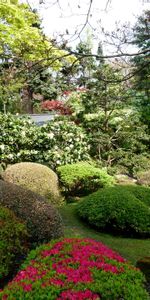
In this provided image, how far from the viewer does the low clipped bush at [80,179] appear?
8.67 m

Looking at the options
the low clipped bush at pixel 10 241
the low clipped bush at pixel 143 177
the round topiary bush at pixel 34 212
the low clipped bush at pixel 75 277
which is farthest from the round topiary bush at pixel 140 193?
the low clipped bush at pixel 75 277

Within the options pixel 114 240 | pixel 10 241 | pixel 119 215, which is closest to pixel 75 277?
pixel 10 241

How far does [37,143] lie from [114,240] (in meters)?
4.38

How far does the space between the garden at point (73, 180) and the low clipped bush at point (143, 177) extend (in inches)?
1.1

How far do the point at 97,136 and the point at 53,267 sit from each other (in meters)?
8.81

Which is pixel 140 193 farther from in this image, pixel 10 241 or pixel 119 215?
pixel 10 241

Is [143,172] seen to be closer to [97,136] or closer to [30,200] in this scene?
[97,136]

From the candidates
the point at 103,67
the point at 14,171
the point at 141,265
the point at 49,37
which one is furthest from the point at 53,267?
the point at 103,67

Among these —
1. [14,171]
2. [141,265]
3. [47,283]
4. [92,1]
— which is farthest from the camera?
[14,171]

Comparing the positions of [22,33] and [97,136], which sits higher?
[22,33]

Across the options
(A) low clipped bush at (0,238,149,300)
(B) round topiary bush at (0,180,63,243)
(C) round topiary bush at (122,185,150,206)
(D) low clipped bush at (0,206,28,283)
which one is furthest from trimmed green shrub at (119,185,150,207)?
(A) low clipped bush at (0,238,149,300)

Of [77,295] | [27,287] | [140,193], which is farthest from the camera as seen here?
[140,193]

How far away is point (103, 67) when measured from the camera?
1025 cm

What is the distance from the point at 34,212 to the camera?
4293mm
